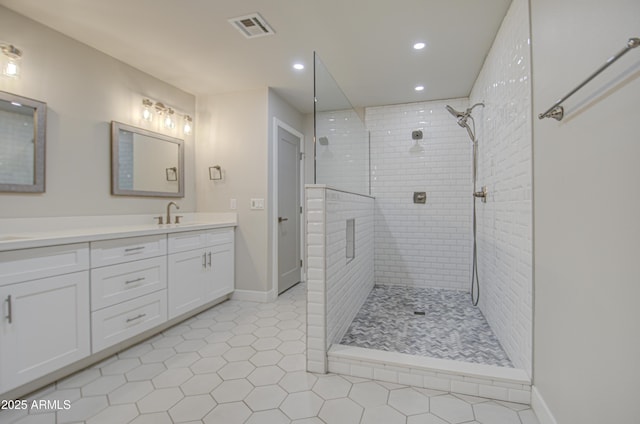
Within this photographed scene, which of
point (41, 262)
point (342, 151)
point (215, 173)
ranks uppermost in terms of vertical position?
point (342, 151)

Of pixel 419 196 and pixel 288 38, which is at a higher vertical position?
pixel 288 38

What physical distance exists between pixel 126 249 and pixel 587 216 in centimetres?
259

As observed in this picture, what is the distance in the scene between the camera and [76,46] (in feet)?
7.66

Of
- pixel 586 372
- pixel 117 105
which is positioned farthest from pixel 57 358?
pixel 586 372

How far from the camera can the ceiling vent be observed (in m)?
2.11

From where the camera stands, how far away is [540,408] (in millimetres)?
1455

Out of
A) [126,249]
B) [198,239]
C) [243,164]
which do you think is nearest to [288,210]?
[243,164]

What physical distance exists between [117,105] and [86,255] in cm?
149

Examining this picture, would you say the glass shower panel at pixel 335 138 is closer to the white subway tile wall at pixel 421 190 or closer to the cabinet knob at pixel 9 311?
the white subway tile wall at pixel 421 190

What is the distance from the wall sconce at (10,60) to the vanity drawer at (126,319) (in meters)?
1.66

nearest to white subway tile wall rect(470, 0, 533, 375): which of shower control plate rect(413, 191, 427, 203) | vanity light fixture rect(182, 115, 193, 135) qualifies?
shower control plate rect(413, 191, 427, 203)

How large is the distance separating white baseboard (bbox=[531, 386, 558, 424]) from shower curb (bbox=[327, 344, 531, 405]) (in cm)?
4

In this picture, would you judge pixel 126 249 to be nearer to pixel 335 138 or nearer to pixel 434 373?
pixel 335 138

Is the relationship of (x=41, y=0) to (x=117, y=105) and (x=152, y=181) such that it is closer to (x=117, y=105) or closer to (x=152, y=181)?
(x=117, y=105)
